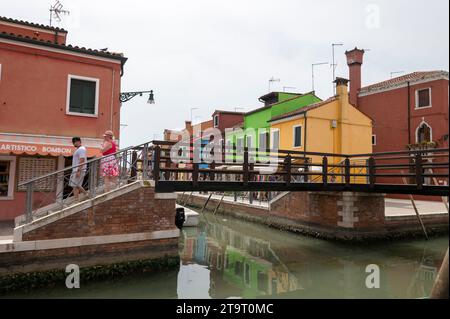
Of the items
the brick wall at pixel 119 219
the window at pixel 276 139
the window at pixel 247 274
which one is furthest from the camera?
the window at pixel 276 139

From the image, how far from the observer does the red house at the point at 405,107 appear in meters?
18.2

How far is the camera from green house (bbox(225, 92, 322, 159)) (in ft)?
73.6

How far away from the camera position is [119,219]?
7852 mm

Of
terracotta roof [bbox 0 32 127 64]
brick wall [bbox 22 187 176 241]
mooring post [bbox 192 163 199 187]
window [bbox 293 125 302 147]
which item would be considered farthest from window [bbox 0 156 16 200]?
window [bbox 293 125 302 147]

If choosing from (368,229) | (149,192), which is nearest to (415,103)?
(368,229)

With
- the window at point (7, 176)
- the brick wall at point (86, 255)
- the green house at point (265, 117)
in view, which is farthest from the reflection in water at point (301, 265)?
the green house at point (265, 117)

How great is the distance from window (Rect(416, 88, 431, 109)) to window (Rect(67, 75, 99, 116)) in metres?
18.3

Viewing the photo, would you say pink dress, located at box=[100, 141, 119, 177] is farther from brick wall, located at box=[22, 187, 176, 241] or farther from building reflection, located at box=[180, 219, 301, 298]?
building reflection, located at box=[180, 219, 301, 298]

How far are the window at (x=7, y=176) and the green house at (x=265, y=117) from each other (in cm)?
1561

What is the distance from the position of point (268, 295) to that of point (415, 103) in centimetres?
1743

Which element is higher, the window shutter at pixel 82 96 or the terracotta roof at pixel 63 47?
the terracotta roof at pixel 63 47

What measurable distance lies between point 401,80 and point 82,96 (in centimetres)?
1927

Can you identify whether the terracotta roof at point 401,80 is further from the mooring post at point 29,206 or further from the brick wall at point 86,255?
the mooring post at point 29,206
